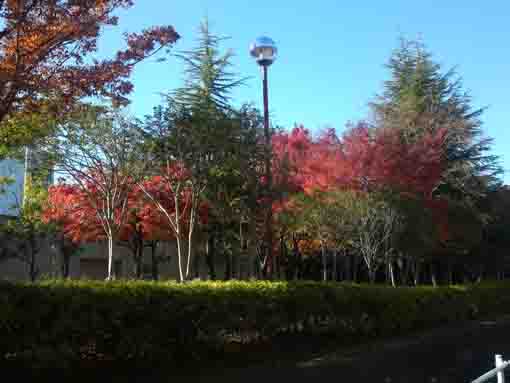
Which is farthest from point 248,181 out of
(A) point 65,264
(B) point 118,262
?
(B) point 118,262

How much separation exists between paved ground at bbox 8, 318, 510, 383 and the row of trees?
3003mm

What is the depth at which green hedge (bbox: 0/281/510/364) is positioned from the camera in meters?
6.55

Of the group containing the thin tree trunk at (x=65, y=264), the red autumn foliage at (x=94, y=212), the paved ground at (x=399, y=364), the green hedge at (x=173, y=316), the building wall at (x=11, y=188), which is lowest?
the paved ground at (x=399, y=364)

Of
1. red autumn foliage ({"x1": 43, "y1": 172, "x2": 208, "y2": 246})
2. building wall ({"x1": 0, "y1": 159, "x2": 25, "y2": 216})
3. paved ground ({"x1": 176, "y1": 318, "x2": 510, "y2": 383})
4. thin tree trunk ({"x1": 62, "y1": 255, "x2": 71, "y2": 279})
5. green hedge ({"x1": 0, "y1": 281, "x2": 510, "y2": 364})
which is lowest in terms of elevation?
paved ground ({"x1": 176, "y1": 318, "x2": 510, "y2": 383})

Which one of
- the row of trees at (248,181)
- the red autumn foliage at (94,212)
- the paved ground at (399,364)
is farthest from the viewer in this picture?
the red autumn foliage at (94,212)

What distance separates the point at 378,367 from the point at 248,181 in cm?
715

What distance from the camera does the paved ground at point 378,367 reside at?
25.3 feet

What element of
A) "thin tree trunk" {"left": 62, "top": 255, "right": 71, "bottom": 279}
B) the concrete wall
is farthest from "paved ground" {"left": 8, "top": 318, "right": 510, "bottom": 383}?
"thin tree trunk" {"left": 62, "top": 255, "right": 71, "bottom": 279}

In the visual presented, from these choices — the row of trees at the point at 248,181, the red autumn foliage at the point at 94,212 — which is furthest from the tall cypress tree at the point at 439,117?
the red autumn foliage at the point at 94,212

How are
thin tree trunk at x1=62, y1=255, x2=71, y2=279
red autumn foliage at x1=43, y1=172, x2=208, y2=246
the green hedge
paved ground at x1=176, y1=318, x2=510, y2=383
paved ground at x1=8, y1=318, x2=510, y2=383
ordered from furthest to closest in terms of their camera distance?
thin tree trunk at x1=62, y1=255, x2=71, y2=279
red autumn foliage at x1=43, y1=172, x2=208, y2=246
paved ground at x1=176, y1=318, x2=510, y2=383
paved ground at x1=8, y1=318, x2=510, y2=383
the green hedge

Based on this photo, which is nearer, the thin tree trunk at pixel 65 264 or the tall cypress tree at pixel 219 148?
the tall cypress tree at pixel 219 148

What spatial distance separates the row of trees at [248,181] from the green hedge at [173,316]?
1774 mm

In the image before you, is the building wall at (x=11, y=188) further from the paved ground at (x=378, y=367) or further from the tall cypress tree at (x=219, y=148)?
the paved ground at (x=378, y=367)

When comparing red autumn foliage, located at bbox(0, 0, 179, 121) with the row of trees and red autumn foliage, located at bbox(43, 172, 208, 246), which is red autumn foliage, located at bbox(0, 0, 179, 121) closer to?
the row of trees
